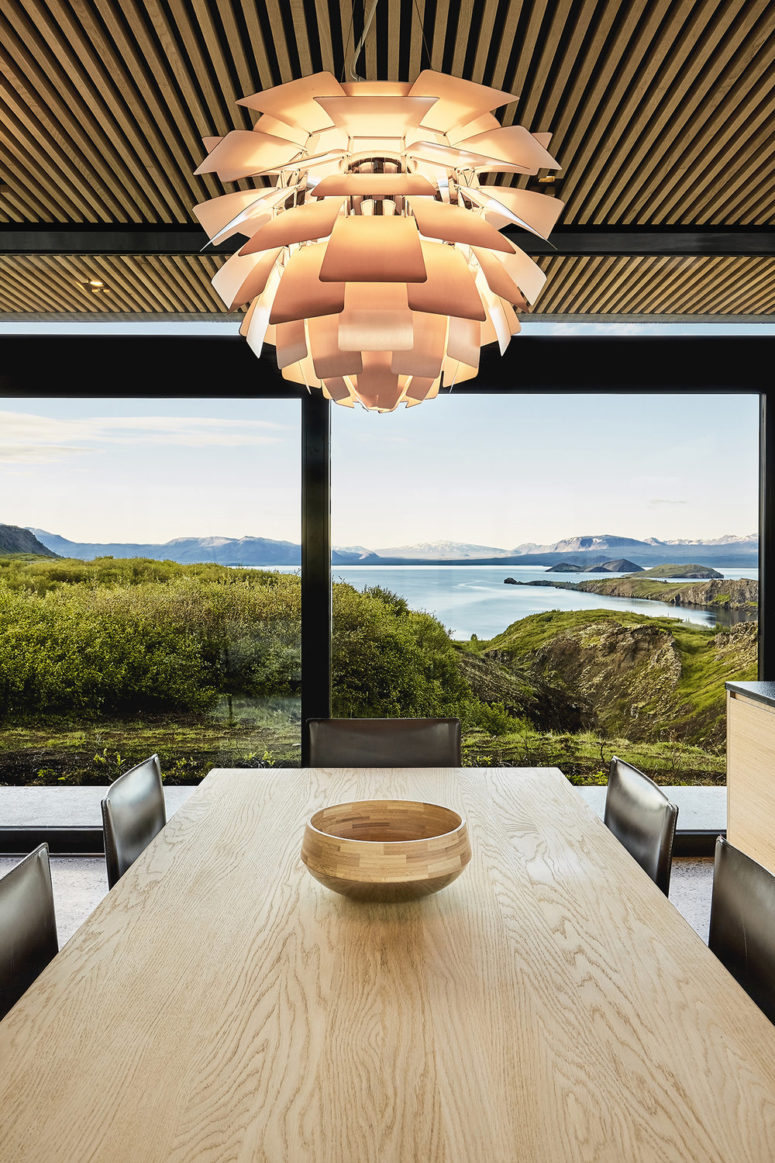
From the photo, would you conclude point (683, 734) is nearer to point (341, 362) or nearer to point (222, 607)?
point (222, 607)

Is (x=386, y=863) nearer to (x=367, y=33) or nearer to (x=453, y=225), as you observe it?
(x=453, y=225)

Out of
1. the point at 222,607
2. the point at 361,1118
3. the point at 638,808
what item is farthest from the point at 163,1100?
the point at 222,607

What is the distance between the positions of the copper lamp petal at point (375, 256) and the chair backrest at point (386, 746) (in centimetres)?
172

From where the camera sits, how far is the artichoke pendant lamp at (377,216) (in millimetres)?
1137

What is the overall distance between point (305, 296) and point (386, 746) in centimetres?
167

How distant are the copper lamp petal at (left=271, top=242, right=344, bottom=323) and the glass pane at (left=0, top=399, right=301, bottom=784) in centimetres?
249

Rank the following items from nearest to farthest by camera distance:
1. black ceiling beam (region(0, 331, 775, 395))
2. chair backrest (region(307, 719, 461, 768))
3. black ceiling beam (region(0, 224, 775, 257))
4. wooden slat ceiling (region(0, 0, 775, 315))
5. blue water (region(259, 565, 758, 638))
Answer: wooden slat ceiling (region(0, 0, 775, 315)), chair backrest (region(307, 719, 461, 768)), black ceiling beam (region(0, 224, 775, 257)), black ceiling beam (region(0, 331, 775, 395)), blue water (region(259, 565, 758, 638))

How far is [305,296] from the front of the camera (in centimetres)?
123

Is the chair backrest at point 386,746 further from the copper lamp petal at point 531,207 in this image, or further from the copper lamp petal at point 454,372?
the copper lamp petal at point 531,207

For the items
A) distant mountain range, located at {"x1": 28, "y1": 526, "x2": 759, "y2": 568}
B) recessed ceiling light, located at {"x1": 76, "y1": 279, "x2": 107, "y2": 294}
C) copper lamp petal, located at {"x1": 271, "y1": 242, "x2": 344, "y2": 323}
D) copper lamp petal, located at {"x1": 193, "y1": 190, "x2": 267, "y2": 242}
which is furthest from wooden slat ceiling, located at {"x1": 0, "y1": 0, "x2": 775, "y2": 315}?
distant mountain range, located at {"x1": 28, "y1": 526, "x2": 759, "y2": 568}

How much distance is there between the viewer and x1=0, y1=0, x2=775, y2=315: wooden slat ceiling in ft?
5.90

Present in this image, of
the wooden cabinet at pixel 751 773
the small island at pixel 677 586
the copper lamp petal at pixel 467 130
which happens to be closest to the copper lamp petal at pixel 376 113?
the copper lamp petal at pixel 467 130

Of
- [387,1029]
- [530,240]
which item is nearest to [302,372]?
[387,1029]

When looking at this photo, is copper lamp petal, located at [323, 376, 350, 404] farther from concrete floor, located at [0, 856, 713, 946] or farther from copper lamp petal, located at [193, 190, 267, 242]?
concrete floor, located at [0, 856, 713, 946]
